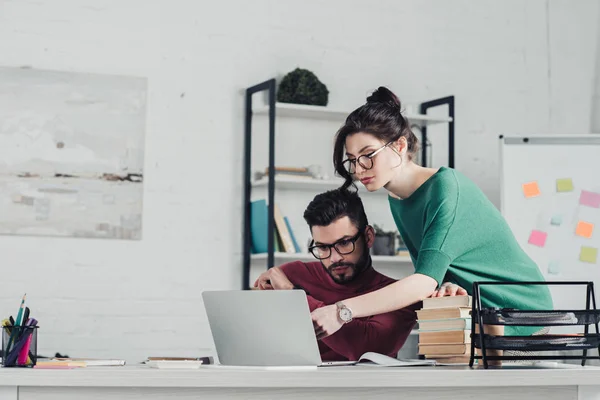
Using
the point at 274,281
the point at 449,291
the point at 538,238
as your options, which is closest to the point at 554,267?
the point at 538,238

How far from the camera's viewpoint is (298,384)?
4.77ft

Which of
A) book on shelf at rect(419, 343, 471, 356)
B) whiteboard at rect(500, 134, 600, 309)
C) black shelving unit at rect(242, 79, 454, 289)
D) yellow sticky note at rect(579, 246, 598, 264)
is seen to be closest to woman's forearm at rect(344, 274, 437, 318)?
book on shelf at rect(419, 343, 471, 356)

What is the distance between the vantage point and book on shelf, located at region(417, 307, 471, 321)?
181cm

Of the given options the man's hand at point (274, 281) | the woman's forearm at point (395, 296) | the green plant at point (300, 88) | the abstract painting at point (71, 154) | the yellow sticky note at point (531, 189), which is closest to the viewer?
the woman's forearm at point (395, 296)

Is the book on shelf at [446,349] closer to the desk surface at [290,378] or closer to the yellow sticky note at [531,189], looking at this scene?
the desk surface at [290,378]

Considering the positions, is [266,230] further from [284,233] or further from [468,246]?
[468,246]

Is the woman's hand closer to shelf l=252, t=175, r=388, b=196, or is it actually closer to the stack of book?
the stack of book

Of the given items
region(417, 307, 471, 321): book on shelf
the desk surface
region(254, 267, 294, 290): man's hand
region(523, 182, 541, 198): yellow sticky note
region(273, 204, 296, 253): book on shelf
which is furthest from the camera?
region(523, 182, 541, 198): yellow sticky note

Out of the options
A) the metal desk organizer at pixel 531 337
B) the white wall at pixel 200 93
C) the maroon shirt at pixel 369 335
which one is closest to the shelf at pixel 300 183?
the white wall at pixel 200 93

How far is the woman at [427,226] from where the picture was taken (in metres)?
1.99

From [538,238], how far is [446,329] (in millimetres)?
2383

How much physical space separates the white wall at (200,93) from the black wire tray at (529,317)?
2.43 metres

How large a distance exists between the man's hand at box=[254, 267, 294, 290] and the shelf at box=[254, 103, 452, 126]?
1.47 metres

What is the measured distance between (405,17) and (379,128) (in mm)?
2350
